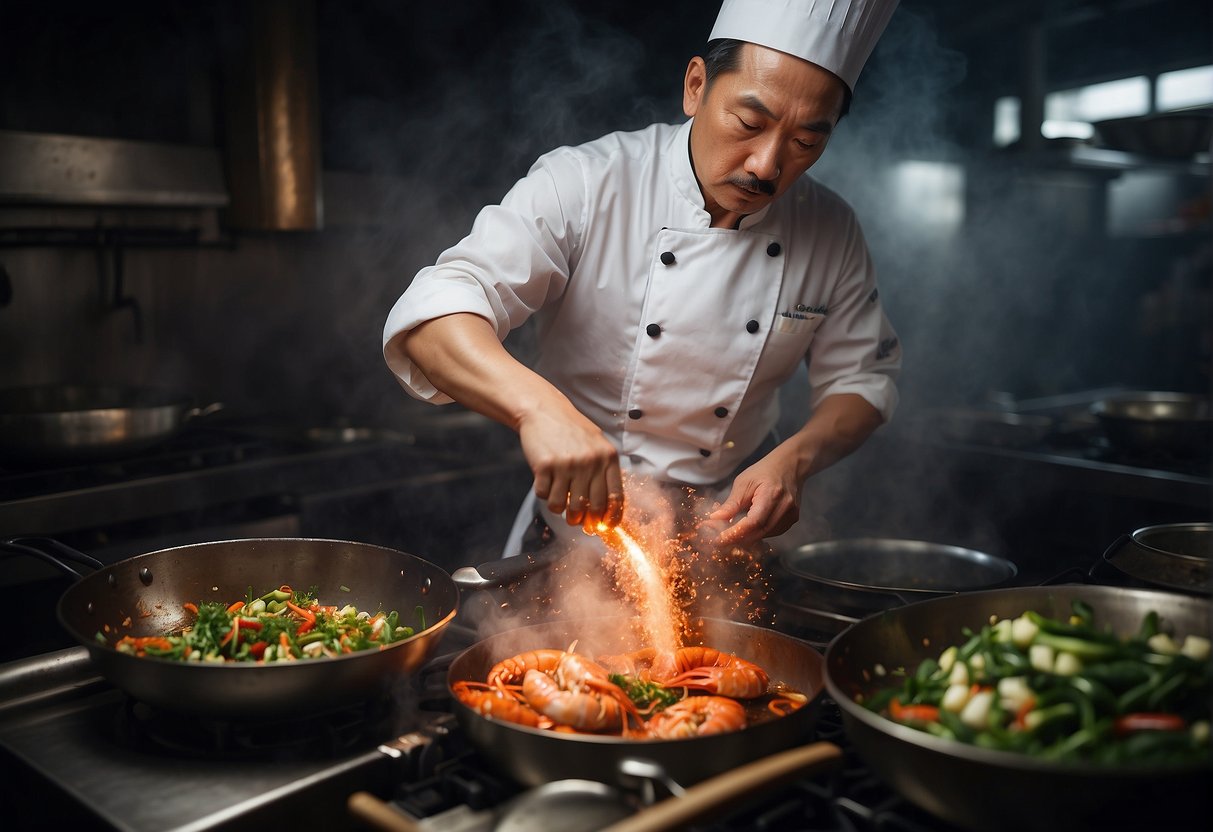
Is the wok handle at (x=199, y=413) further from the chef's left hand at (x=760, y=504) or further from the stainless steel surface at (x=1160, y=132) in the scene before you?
the stainless steel surface at (x=1160, y=132)

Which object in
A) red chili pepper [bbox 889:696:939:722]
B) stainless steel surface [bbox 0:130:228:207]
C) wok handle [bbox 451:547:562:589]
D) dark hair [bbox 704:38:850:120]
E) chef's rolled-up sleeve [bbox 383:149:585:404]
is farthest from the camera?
stainless steel surface [bbox 0:130:228:207]

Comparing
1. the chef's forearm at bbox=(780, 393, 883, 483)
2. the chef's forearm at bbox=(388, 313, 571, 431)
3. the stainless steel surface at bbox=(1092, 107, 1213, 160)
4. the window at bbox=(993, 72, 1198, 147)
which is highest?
the window at bbox=(993, 72, 1198, 147)

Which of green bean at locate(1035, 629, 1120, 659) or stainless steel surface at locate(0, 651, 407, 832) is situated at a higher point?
green bean at locate(1035, 629, 1120, 659)

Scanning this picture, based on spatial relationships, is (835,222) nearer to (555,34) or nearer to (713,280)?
(713,280)

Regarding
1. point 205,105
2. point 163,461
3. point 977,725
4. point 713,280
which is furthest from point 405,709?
point 205,105

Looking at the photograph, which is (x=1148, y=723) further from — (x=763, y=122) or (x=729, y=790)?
(x=763, y=122)

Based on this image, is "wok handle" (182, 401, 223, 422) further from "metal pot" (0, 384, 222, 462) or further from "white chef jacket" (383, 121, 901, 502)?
"white chef jacket" (383, 121, 901, 502)

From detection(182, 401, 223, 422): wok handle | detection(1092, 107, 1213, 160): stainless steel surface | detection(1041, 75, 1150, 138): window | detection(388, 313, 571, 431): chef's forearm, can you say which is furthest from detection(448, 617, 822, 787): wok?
detection(1041, 75, 1150, 138): window

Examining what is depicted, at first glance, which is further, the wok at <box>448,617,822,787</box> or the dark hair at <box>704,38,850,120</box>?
the dark hair at <box>704,38,850,120</box>

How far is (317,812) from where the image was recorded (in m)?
1.15

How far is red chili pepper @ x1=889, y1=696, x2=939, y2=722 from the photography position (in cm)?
113

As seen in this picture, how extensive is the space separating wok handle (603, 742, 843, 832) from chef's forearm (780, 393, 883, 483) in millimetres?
1048

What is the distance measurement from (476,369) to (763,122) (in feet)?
2.43

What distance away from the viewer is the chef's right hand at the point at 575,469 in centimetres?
145
